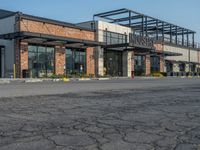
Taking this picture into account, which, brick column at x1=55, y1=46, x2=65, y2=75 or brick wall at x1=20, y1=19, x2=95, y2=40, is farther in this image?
brick column at x1=55, y1=46, x2=65, y2=75

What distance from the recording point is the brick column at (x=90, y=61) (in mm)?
47625

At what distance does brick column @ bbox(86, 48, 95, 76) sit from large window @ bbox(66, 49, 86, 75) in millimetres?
735

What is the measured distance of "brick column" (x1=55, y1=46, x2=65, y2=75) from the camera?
42062 millimetres

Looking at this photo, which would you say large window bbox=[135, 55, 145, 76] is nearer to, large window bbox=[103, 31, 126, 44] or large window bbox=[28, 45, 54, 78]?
large window bbox=[103, 31, 126, 44]

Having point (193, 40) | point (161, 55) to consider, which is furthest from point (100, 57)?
point (193, 40)

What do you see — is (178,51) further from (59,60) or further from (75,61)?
(59,60)

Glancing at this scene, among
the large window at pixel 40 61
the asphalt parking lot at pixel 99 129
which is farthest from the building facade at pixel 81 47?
the asphalt parking lot at pixel 99 129

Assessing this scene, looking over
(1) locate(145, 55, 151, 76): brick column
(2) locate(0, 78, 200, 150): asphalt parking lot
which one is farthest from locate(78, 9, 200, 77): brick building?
(2) locate(0, 78, 200, 150): asphalt parking lot

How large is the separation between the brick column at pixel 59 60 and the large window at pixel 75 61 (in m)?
1.26

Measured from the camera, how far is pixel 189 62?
7662cm

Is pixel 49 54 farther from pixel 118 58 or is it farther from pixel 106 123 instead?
pixel 106 123

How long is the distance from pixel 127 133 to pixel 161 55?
196ft

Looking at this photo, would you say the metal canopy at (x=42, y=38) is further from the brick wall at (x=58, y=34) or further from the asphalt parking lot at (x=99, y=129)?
the asphalt parking lot at (x=99, y=129)

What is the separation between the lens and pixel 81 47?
4609 cm
